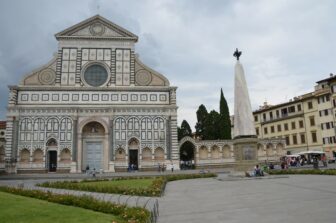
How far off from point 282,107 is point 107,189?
50.2 m

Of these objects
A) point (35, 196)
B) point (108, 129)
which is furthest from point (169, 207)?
point (108, 129)

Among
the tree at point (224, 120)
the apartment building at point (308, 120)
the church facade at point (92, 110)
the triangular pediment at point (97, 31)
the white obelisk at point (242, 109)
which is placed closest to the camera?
the white obelisk at point (242, 109)

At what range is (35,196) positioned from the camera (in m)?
13.5

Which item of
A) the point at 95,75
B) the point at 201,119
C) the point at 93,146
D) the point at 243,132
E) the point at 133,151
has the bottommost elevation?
the point at 133,151

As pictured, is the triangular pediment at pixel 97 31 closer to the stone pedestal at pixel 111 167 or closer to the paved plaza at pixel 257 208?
the stone pedestal at pixel 111 167

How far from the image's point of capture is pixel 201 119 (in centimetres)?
5953

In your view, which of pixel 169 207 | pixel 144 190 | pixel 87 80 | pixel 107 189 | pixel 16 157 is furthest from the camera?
pixel 87 80

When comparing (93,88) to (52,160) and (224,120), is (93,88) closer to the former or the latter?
(52,160)

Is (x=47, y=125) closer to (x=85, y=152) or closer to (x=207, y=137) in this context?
(x=85, y=152)

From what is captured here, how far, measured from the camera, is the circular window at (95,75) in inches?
1804

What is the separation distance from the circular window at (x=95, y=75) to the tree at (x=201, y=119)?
21.0 m

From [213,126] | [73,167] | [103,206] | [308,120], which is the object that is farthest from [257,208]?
[308,120]

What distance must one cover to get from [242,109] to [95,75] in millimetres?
29071

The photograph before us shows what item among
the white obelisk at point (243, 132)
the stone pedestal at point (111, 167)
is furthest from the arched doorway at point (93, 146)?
the white obelisk at point (243, 132)
